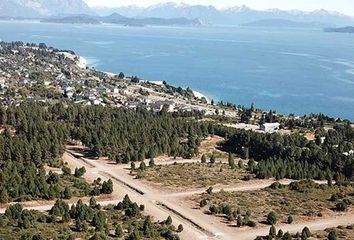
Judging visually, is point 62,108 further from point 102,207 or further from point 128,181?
point 102,207

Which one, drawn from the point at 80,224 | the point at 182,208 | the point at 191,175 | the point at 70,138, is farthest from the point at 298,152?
the point at 80,224

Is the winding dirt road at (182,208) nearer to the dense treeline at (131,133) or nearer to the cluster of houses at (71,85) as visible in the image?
the dense treeline at (131,133)

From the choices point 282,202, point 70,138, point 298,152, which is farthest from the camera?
point 70,138

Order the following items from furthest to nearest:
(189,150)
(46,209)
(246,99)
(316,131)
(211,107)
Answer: (246,99) → (211,107) → (316,131) → (189,150) → (46,209)

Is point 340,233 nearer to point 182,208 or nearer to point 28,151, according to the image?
point 182,208

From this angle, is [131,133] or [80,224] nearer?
[80,224]

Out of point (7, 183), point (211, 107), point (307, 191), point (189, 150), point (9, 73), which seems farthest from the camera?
point (9, 73)

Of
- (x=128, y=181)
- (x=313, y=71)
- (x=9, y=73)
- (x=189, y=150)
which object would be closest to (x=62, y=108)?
(x=189, y=150)

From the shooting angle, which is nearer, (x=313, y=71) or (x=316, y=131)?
(x=316, y=131)
